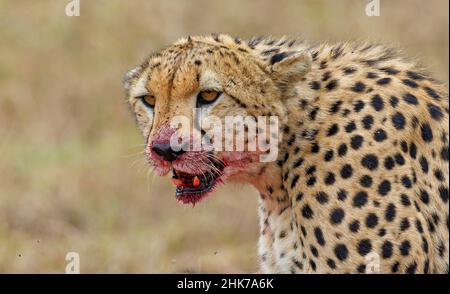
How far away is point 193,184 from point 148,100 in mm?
461

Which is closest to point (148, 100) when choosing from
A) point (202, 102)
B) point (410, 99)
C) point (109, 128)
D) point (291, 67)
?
point (202, 102)

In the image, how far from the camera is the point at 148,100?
5.82 m

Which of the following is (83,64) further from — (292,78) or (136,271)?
(292,78)

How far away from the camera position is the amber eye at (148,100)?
5.80 metres

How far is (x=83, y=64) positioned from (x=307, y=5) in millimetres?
2509

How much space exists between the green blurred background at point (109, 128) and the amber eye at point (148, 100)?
2.78 m

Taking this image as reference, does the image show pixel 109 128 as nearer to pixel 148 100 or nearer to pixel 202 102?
pixel 148 100

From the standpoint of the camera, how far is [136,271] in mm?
8719

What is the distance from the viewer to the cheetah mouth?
19.0 feet

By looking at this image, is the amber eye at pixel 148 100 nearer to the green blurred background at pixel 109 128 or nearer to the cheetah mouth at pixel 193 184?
the cheetah mouth at pixel 193 184

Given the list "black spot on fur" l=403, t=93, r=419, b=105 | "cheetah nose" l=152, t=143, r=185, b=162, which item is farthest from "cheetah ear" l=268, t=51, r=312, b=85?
"cheetah nose" l=152, t=143, r=185, b=162

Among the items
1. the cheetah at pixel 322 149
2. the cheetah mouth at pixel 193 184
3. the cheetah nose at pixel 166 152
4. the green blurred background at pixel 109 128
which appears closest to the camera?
the cheetah nose at pixel 166 152

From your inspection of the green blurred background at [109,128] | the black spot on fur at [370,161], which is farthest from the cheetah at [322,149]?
the green blurred background at [109,128]

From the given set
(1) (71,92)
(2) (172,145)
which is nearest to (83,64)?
(1) (71,92)
